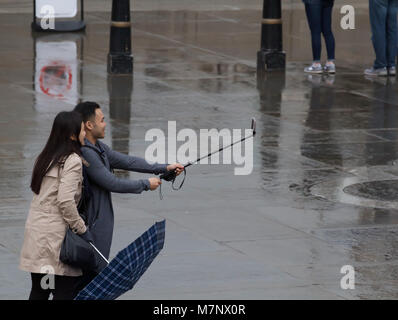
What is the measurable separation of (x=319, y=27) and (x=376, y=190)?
21.6ft

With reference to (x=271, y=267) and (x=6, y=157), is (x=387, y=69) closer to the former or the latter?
(x=6, y=157)

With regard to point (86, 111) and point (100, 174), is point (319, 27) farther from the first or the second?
point (100, 174)

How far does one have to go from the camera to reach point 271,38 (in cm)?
1703

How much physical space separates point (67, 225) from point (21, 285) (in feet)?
4.48

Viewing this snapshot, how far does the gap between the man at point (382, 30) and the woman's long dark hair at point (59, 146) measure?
10.9 meters

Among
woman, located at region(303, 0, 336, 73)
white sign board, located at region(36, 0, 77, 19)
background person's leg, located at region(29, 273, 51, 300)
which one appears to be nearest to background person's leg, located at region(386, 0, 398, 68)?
woman, located at region(303, 0, 336, 73)

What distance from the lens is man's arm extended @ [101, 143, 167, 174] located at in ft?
23.7

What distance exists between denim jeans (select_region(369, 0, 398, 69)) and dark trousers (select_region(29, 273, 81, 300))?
10996mm

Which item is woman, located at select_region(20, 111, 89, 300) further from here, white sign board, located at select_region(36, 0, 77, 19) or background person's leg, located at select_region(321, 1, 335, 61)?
white sign board, located at select_region(36, 0, 77, 19)

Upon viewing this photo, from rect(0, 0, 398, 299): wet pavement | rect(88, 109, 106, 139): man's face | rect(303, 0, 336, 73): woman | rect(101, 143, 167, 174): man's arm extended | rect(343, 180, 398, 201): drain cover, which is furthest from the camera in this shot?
rect(303, 0, 336, 73): woman

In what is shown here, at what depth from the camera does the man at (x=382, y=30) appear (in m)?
16.8

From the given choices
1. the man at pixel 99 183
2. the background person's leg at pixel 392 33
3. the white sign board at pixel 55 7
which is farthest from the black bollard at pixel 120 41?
the man at pixel 99 183

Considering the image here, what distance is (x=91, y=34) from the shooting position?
19688 millimetres

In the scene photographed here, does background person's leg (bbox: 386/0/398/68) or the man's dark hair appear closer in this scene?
the man's dark hair
